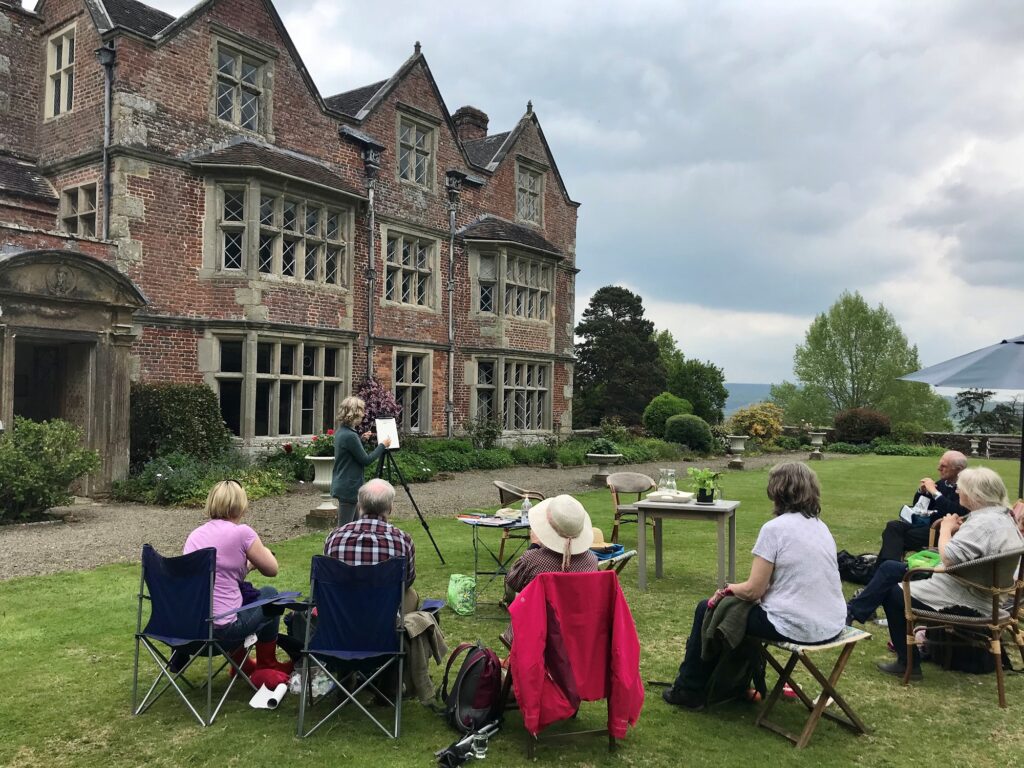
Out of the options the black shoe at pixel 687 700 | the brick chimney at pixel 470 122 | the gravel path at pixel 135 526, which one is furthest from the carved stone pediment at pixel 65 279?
the brick chimney at pixel 470 122

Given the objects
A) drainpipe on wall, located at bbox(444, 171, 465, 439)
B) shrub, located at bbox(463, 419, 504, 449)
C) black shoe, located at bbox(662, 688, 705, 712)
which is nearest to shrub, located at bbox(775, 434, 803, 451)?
shrub, located at bbox(463, 419, 504, 449)

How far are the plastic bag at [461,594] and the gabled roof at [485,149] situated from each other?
694 inches

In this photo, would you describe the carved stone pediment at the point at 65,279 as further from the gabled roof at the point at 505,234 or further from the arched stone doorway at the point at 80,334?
the gabled roof at the point at 505,234

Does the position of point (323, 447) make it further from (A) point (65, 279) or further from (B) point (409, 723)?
(B) point (409, 723)

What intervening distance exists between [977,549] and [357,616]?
396cm

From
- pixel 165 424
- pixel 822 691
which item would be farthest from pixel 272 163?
pixel 822 691

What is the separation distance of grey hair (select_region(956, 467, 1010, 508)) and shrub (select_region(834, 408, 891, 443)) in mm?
32488

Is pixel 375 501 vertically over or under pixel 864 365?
under

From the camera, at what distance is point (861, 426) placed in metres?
35.2

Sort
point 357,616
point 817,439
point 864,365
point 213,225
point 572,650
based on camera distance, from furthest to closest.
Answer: point 864,365
point 817,439
point 213,225
point 357,616
point 572,650

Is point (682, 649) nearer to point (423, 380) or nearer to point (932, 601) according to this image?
point (932, 601)

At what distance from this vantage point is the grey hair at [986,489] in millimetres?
5176

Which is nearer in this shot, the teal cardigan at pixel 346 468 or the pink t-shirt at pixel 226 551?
the pink t-shirt at pixel 226 551

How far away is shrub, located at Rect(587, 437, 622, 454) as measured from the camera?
22297mm
